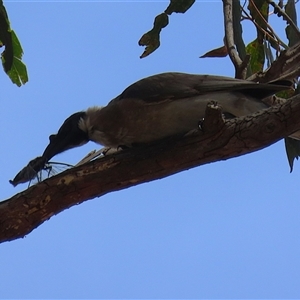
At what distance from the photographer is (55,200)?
3344 millimetres

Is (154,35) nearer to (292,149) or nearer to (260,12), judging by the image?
(260,12)

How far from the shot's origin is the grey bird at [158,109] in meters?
3.63

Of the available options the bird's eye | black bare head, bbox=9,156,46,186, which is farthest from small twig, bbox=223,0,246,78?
black bare head, bbox=9,156,46,186

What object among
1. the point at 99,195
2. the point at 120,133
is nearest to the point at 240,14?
the point at 120,133

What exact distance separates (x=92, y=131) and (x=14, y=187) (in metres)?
0.61

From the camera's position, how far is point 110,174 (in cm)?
336

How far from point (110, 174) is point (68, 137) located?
0.71 m

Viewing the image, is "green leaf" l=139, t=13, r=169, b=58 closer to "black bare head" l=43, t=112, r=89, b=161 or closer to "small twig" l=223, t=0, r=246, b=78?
"small twig" l=223, t=0, r=246, b=78

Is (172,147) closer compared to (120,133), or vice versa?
(172,147)

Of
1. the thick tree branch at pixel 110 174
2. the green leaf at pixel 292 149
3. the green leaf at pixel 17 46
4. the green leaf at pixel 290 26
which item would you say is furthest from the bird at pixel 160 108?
the green leaf at pixel 17 46

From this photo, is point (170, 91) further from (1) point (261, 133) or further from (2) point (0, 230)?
(2) point (0, 230)

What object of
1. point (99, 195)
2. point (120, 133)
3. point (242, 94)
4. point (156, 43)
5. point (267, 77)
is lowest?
point (99, 195)

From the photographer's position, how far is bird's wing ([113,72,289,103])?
12.3 ft

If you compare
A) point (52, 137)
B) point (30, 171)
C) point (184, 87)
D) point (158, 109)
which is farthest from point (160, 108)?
point (30, 171)
